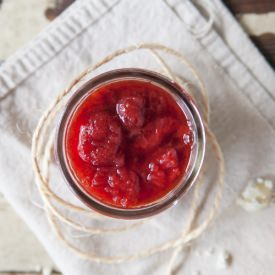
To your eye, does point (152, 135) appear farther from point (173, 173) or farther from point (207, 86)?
point (207, 86)

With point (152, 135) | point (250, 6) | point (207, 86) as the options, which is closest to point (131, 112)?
point (152, 135)

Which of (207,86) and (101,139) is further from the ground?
(101,139)

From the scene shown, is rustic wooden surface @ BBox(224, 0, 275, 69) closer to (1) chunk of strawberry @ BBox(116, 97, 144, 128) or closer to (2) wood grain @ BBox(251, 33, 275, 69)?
(2) wood grain @ BBox(251, 33, 275, 69)

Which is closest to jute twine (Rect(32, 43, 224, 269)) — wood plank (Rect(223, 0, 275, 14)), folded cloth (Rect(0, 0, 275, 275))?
folded cloth (Rect(0, 0, 275, 275))

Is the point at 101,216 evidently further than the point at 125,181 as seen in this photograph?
Yes

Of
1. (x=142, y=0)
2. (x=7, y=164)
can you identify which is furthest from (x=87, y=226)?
(x=142, y=0)

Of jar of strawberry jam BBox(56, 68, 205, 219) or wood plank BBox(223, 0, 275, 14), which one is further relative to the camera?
wood plank BBox(223, 0, 275, 14)

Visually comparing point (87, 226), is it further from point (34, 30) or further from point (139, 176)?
point (34, 30)

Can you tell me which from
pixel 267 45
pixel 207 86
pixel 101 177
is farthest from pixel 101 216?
pixel 267 45
